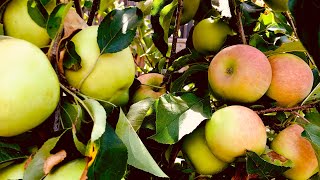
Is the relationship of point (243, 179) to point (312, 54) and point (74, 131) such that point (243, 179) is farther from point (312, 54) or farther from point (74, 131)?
point (312, 54)

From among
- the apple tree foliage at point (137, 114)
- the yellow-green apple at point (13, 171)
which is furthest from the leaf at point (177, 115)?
the yellow-green apple at point (13, 171)

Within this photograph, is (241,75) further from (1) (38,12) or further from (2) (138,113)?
(1) (38,12)

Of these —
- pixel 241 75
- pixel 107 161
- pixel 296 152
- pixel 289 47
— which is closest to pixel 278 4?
pixel 289 47

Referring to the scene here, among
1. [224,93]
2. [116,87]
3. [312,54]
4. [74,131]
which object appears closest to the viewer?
[312,54]

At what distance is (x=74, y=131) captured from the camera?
0.59m

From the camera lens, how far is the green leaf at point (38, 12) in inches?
25.9

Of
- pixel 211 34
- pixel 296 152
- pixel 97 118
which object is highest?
pixel 97 118

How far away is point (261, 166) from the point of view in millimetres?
722

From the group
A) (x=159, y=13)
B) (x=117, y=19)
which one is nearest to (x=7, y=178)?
(x=117, y=19)

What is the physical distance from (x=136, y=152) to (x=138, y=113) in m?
0.17

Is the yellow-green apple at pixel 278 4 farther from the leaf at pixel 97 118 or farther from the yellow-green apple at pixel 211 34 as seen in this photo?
the leaf at pixel 97 118

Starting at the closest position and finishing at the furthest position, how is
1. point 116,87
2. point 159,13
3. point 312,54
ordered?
point 312,54
point 116,87
point 159,13

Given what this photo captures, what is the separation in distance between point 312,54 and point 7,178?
46 centimetres

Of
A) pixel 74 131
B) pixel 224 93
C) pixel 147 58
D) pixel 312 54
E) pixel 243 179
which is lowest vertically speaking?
pixel 147 58
